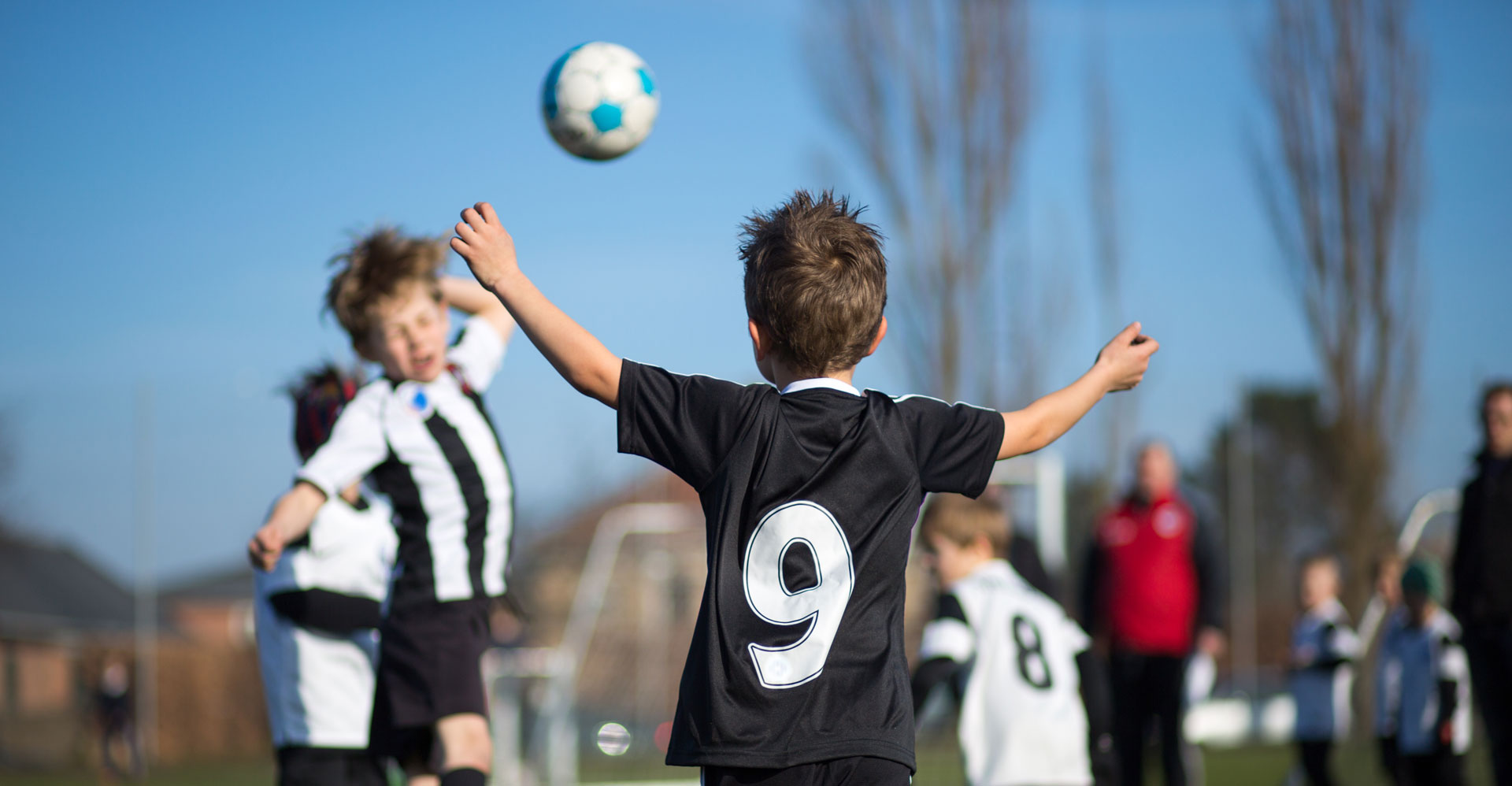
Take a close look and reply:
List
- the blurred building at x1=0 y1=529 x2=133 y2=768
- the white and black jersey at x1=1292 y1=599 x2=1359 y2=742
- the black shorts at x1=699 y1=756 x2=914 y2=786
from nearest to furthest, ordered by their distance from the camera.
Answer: the black shorts at x1=699 y1=756 x2=914 y2=786
the white and black jersey at x1=1292 y1=599 x2=1359 y2=742
the blurred building at x1=0 y1=529 x2=133 y2=768

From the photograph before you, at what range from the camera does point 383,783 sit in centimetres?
364

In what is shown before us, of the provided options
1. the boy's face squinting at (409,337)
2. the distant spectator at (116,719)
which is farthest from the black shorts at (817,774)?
the distant spectator at (116,719)

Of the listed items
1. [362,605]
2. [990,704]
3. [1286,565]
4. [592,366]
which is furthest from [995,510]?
[1286,565]

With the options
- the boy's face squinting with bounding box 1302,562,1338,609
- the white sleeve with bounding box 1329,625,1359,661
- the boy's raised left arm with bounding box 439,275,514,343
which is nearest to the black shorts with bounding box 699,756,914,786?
the boy's raised left arm with bounding box 439,275,514,343

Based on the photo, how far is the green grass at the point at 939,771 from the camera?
1025 centimetres

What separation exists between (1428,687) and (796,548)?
544 centimetres

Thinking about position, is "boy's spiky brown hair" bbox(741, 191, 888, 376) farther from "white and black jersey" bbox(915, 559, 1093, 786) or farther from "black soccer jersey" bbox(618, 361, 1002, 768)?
"white and black jersey" bbox(915, 559, 1093, 786)

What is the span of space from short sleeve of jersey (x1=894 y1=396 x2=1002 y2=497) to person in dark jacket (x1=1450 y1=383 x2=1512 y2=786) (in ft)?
12.4

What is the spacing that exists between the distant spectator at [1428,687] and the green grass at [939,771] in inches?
116

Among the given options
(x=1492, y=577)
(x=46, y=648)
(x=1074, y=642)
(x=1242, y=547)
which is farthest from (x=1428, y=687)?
(x=46, y=648)

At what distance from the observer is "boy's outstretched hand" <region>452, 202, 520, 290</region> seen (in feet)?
7.21

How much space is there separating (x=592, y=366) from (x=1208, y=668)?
6.57m

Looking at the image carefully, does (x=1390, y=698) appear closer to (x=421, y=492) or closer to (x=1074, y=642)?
(x=1074, y=642)

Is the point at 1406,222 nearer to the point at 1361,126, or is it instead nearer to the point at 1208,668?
the point at 1361,126
